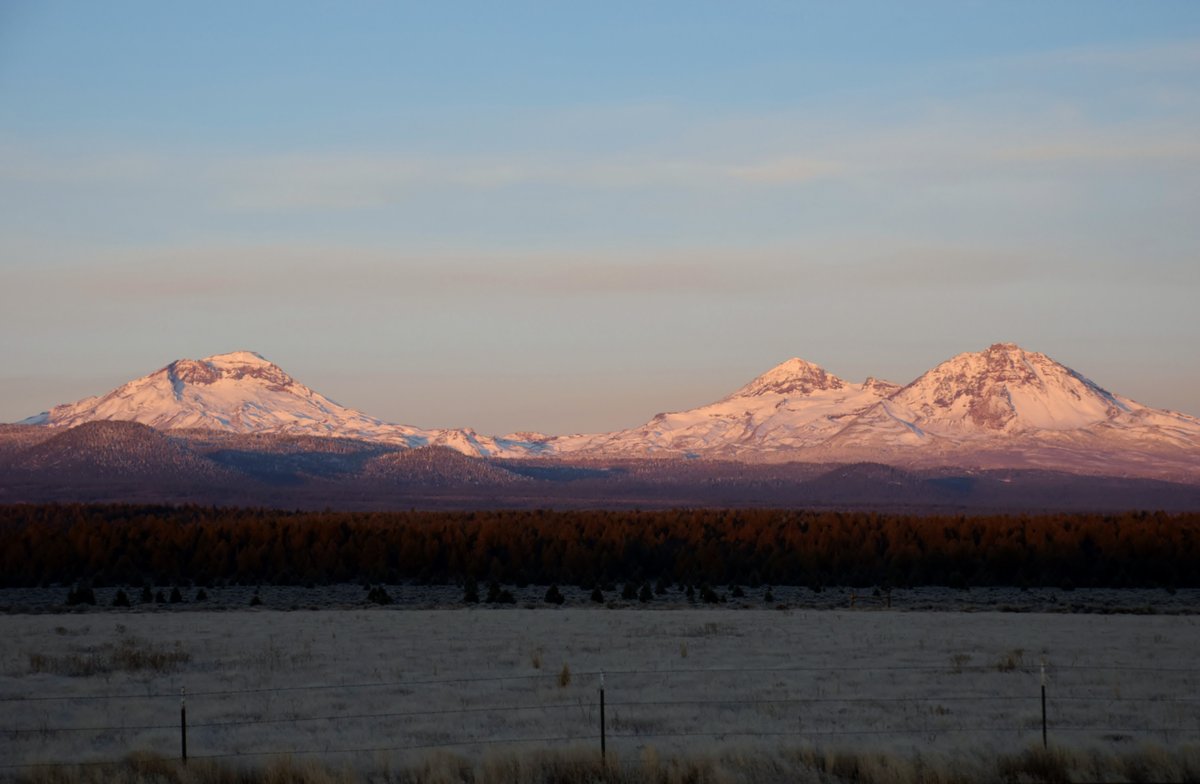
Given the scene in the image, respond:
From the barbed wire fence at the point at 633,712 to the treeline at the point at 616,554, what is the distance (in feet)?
151

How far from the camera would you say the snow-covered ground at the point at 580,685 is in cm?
2556

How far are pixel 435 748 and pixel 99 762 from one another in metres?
5.20

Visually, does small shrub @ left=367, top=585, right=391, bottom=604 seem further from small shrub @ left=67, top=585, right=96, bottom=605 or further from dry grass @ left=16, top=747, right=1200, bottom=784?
dry grass @ left=16, top=747, right=1200, bottom=784

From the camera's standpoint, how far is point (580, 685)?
3288 cm

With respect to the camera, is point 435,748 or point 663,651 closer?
point 435,748

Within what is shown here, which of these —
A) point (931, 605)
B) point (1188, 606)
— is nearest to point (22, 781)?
point (931, 605)

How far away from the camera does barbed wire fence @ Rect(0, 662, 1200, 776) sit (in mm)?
25031

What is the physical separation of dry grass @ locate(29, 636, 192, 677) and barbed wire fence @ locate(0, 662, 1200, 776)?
14.3ft

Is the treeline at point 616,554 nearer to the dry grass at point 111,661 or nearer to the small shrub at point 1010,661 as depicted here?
the small shrub at point 1010,661

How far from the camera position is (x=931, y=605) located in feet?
210

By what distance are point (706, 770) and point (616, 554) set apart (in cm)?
7184

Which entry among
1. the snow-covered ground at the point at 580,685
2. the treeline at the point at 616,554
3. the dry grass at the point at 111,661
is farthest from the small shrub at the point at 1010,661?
the treeline at the point at 616,554

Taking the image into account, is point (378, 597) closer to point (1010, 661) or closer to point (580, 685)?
point (580, 685)

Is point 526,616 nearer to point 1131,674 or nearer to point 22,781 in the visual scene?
point 1131,674
